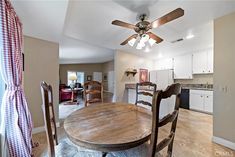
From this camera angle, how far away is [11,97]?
5.45 ft

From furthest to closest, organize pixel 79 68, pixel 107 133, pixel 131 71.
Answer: pixel 79 68 → pixel 131 71 → pixel 107 133

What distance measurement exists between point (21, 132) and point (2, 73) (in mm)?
808

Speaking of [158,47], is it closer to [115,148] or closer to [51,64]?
[51,64]

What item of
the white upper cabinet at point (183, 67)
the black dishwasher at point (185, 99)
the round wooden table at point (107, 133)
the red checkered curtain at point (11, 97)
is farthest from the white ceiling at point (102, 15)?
the black dishwasher at point (185, 99)

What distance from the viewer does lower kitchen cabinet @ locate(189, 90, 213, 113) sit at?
433cm

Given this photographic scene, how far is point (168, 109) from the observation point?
11.2 ft

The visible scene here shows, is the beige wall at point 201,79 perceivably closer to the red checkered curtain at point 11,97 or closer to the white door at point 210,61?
the white door at point 210,61

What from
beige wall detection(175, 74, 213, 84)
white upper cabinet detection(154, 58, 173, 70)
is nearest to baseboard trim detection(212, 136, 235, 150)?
beige wall detection(175, 74, 213, 84)

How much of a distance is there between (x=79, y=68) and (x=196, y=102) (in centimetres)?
837

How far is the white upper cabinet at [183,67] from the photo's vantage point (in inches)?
204

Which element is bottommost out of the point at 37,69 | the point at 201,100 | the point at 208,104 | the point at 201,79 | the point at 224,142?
the point at 224,142

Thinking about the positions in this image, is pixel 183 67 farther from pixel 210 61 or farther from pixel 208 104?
pixel 208 104

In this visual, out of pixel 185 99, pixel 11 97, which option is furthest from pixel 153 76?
pixel 11 97

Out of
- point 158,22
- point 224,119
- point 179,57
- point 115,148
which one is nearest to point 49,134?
point 115,148
